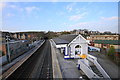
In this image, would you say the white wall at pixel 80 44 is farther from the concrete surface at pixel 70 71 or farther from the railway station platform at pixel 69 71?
the concrete surface at pixel 70 71

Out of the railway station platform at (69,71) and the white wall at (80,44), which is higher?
the white wall at (80,44)

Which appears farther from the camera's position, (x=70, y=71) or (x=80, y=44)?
(x=80, y=44)

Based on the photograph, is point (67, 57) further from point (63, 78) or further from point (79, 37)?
point (63, 78)

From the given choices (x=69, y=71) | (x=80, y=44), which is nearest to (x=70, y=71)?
(x=69, y=71)

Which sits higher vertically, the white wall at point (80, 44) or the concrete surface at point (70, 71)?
the white wall at point (80, 44)

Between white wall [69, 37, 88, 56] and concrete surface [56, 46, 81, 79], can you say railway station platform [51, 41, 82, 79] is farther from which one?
white wall [69, 37, 88, 56]

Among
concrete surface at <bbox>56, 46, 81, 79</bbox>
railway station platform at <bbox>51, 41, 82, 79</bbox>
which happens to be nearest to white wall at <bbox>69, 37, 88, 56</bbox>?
railway station platform at <bbox>51, 41, 82, 79</bbox>

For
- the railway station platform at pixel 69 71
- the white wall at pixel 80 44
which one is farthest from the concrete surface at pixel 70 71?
the white wall at pixel 80 44

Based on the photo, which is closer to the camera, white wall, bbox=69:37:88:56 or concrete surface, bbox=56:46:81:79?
concrete surface, bbox=56:46:81:79

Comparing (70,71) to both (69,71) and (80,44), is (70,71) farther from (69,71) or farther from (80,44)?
(80,44)

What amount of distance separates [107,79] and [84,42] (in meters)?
6.60

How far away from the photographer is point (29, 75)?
661cm

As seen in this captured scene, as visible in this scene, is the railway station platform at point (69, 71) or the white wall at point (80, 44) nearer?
the railway station platform at point (69, 71)

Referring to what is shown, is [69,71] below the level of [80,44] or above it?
below
